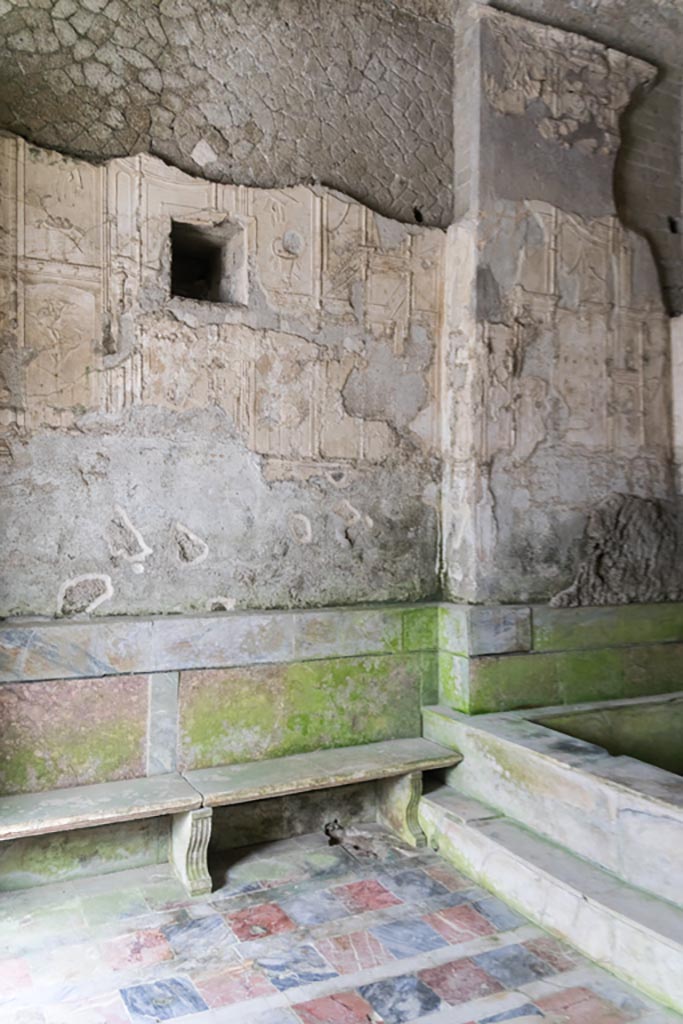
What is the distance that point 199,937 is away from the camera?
306cm

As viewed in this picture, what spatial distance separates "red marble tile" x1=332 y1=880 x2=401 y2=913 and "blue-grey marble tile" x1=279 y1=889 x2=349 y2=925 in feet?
0.12

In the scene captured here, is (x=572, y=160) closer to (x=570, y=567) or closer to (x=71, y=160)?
(x=570, y=567)

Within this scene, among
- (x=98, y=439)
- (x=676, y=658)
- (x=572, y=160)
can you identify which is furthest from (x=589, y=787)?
(x=572, y=160)

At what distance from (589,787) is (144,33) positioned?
12.9 feet

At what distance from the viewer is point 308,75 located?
4277 mm

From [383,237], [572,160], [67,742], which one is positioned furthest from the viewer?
[572,160]

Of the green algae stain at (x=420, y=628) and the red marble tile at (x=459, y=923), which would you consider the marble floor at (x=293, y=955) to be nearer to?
the red marble tile at (x=459, y=923)

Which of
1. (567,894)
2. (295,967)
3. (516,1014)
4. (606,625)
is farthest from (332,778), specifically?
(606,625)

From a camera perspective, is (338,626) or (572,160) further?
(572,160)

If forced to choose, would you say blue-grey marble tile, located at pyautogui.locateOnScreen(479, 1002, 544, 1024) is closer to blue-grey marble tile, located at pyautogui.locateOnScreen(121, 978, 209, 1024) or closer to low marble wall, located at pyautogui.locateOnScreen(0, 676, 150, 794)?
blue-grey marble tile, located at pyautogui.locateOnScreen(121, 978, 209, 1024)

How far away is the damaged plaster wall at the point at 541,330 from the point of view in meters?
4.43

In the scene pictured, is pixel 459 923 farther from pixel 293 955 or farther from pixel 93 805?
pixel 93 805

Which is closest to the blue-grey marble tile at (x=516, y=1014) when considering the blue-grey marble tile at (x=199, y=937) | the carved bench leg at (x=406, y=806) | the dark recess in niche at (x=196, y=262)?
the blue-grey marble tile at (x=199, y=937)

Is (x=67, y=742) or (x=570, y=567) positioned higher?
(x=570, y=567)
